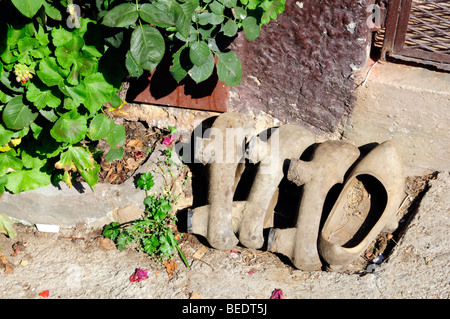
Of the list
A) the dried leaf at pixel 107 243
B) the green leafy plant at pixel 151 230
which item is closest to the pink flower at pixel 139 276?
the green leafy plant at pixel 151 230

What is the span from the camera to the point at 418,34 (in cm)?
284

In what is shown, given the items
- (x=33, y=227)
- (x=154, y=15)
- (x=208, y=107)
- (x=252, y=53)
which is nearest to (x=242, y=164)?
(x=208, y=107)

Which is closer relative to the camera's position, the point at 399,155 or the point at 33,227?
the point at 399,155

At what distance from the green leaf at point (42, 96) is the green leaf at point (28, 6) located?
0.40 meters

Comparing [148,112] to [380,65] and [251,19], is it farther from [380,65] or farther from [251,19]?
[380,65]

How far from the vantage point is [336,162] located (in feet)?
8.99

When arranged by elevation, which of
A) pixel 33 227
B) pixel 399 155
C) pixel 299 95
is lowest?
pixel 33 227

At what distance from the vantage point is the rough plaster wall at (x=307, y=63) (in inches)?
105

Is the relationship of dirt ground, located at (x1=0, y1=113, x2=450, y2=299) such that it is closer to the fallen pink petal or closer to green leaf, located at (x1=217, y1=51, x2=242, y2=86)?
the fallen pink petal

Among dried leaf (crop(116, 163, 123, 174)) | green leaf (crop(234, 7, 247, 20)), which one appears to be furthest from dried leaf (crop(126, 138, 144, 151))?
green leaf (crop(234, 7, 247, 20))

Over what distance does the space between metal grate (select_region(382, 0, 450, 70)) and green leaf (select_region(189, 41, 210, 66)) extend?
1.01 metres

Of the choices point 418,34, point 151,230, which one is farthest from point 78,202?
point 418,34

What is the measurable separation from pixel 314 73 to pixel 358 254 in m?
1.04

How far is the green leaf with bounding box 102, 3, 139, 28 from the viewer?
2.10 m
